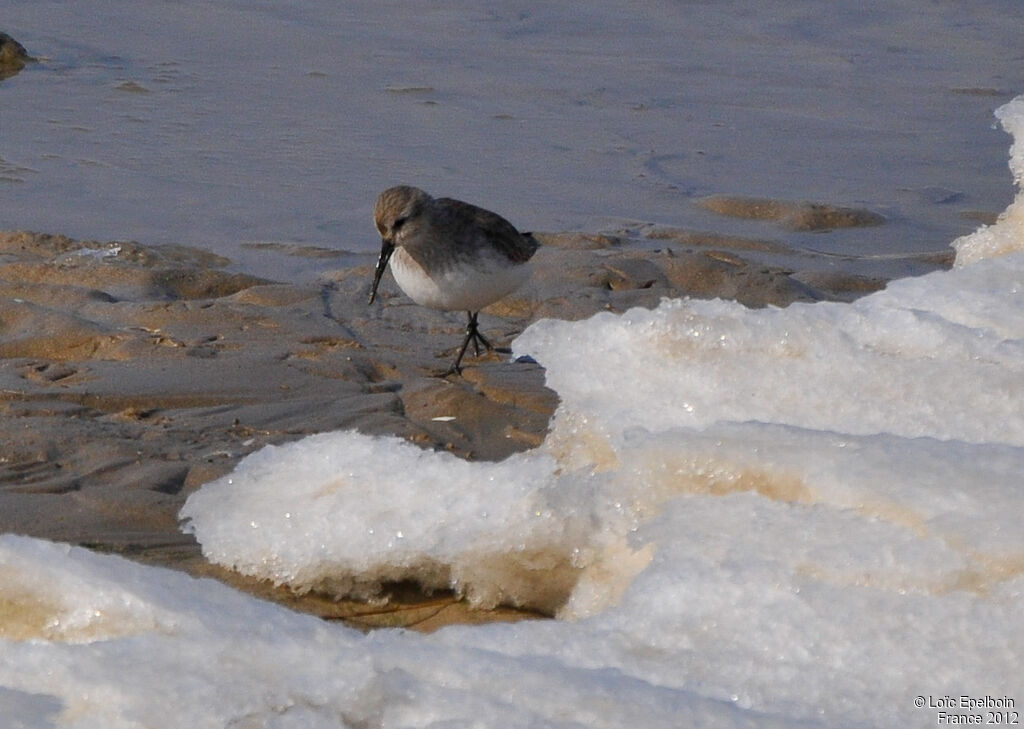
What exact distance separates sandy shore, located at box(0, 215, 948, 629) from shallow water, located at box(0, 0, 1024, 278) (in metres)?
0.59

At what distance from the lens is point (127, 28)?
11852mm

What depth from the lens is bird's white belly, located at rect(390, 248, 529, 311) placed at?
18.2ft

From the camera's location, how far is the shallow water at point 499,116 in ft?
25.6

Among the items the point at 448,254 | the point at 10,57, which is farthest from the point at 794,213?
the point at 10,57

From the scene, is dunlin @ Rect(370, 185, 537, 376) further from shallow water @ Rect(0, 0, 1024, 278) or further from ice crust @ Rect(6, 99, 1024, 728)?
ice crust @ Rect(6, 99, 1024, 728)

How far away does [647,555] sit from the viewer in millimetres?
2639

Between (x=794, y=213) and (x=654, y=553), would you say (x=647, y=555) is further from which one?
(x=794, y=213)

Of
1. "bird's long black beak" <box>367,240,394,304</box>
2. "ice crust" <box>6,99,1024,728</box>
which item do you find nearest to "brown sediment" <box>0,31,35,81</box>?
"bird's long black beak" <box>367,240,394,304</box>

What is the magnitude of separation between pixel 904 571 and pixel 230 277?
4.57 metres

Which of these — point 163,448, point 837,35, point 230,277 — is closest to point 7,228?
point 230,277

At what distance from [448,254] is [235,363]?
105 cm

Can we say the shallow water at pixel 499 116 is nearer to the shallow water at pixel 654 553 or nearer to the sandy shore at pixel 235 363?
the sandy shore at pixel 235 363

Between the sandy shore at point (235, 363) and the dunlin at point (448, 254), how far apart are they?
8.9 inches

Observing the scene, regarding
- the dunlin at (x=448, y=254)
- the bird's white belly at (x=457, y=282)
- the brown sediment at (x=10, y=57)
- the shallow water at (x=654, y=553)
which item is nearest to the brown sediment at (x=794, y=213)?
the dunlin at (x=448, y=254)
